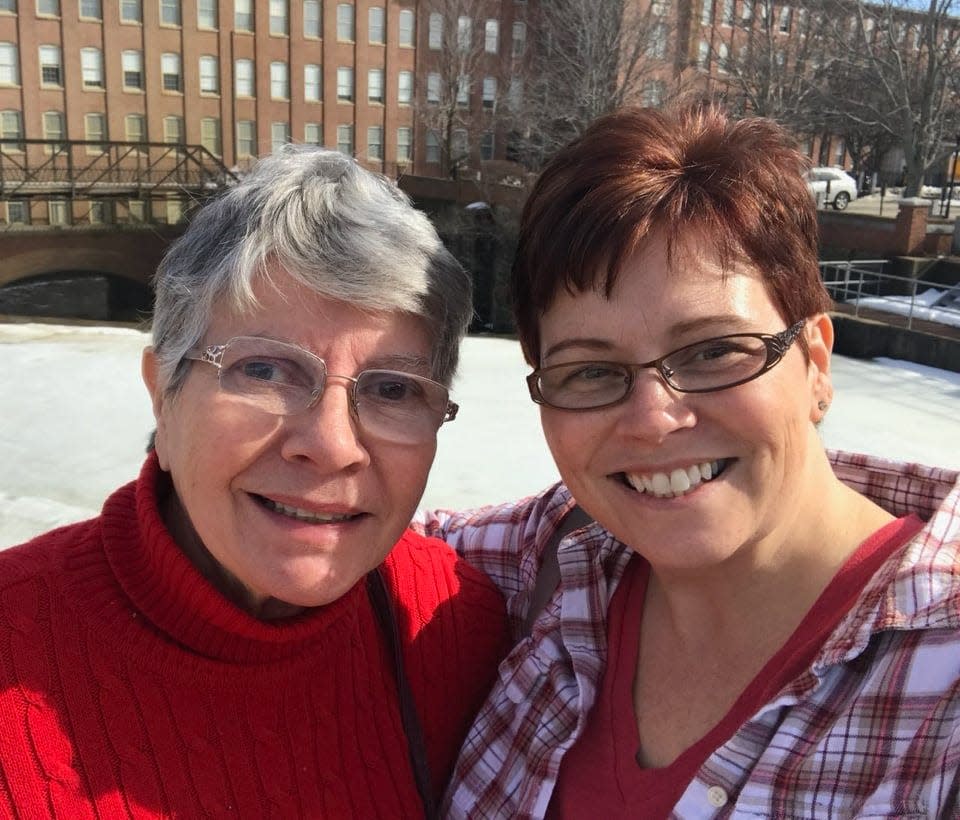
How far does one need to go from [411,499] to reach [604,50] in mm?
28301

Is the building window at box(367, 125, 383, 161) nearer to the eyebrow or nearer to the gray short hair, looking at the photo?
the gray short hair

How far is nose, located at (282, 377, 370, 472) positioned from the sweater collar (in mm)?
296

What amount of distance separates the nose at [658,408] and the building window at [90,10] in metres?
41.3

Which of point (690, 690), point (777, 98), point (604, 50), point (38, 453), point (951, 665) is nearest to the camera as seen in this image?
point (951, 665)

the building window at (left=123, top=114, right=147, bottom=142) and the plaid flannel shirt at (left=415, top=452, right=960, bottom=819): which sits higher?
the building window at (left=123, top=114, right=147, bottom=142)

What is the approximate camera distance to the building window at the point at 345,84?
138ft

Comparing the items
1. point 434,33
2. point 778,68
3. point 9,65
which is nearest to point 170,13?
point 9,65

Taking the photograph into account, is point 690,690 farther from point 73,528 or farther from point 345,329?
point 73,528

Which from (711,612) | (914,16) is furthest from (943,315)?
(914,16)

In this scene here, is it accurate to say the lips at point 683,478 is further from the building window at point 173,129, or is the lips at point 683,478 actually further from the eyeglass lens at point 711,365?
the building window at point 173,129

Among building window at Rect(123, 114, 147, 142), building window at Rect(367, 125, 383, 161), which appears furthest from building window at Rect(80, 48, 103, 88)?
building window at Rect(367, 125, 383, 161)

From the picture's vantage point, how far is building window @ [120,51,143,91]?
37.6 metres

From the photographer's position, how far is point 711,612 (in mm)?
1812

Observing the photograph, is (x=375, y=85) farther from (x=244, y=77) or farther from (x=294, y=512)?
(x=294, y=512)
